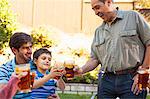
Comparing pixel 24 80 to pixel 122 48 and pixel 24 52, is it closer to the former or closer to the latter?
pixel 24 52

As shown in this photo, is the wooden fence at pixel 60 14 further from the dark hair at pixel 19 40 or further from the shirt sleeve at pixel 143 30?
the dark hair at pixel 19 40

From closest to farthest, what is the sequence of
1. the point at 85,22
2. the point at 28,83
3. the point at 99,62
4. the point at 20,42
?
the point at 28,83, the point at 20,42, the point at 99,62, the point at 85,22

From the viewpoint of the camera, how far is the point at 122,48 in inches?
194

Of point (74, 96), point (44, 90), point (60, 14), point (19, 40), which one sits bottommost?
point (74, 96)

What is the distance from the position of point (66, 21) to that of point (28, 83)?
14.1 meters

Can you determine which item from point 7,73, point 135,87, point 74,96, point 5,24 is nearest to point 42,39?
point 5,24

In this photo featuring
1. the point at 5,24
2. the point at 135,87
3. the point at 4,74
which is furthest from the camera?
the point at 5,24

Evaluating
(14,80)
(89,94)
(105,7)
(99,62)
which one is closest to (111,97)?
(99,62)

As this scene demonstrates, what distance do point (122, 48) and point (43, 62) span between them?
87 centimetres

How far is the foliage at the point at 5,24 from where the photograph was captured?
14.7m

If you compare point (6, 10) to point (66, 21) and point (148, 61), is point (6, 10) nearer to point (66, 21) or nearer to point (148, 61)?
point (66, 21)

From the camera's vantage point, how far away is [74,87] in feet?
37.0

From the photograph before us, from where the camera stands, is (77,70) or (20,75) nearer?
(20,75)

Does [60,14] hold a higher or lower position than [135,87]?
higher
